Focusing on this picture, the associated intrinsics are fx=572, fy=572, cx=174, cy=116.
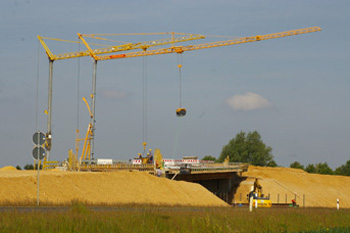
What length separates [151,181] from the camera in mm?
47750

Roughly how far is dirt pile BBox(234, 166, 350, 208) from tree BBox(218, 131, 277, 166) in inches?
1490

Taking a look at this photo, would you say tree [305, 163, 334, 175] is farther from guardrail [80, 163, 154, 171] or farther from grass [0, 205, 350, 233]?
grass [0, 205, 350, 233]

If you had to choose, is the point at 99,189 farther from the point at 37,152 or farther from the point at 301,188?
the point at 301,188

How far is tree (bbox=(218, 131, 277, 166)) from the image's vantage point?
14025 cm

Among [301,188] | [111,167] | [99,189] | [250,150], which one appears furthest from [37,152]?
[250,150]

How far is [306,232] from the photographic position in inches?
849

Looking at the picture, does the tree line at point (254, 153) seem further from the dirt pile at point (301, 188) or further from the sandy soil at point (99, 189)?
the sandy soil at point (99, 189)

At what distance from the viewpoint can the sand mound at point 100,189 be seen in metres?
33.9

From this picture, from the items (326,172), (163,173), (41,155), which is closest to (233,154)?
(326,172)

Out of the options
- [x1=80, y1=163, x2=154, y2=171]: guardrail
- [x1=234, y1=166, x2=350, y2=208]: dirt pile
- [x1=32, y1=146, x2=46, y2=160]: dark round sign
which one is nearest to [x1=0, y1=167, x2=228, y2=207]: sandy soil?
[x1=32, y1=146, x2=46, y2=160]: dark round sign

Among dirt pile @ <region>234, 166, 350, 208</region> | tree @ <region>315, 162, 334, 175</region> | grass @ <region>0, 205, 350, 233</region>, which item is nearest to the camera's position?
grass @ <region>0, 205, 350, 233</region>

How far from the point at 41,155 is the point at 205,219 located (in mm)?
10312

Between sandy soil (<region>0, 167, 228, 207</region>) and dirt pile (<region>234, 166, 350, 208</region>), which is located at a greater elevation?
sandy soil (<region>0, 167, 228, 207</region>)

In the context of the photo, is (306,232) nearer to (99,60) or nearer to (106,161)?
(106,161)
